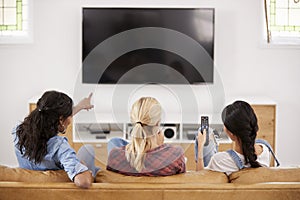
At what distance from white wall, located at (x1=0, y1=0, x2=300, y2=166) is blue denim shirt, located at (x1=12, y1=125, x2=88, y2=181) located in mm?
2739

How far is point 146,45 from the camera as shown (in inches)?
195

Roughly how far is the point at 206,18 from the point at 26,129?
9.62 feet

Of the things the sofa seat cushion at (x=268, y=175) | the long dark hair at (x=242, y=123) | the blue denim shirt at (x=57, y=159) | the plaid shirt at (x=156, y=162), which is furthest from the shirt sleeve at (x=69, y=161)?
the long dark hair at (x=242, y=123)

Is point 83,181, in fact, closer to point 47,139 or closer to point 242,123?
point 47,139

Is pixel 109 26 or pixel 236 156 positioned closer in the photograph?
pixel 236 156

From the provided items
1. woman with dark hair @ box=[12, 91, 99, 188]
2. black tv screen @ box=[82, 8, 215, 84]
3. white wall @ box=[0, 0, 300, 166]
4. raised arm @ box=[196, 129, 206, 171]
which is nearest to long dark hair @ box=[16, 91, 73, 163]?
woman with dark hair @ box=[12, 91, 99, 188]

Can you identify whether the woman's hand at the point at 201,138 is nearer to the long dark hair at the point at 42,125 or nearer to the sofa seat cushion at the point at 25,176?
the long dark hair at the point at 42,125

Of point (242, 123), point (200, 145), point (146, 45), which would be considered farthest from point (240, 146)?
point (146, 45)

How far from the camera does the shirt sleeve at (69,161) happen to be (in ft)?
6.98

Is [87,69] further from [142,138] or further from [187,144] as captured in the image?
[142,138]

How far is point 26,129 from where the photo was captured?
234 cm

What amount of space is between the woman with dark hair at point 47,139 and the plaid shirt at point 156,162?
130mm

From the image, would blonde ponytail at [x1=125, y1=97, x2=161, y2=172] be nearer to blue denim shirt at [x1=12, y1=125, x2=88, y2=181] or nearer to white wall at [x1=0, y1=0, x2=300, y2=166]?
blue denim shirt at [x1=12, y1=125, x2=88, y2=181]

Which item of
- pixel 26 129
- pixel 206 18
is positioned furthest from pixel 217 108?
pixel 26 129
